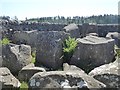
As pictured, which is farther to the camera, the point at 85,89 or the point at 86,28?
the point at 86,28

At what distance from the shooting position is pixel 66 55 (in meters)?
10.3

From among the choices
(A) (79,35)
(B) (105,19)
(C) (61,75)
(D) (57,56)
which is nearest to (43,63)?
(D) (57,56)

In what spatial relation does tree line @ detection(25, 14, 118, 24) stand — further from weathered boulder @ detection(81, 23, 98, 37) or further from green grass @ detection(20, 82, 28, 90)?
green grass @ detection(20, 82, 28, 90)

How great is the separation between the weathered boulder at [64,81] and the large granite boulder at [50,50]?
10.3ft

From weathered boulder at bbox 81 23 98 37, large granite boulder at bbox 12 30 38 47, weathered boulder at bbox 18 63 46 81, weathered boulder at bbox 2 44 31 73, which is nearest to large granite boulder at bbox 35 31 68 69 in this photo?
weathered boulder at bbox 2 44 31 73

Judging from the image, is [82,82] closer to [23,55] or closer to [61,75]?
[61,75]

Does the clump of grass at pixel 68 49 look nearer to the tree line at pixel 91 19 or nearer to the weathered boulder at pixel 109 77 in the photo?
the weathered boulder at pixel 109 77

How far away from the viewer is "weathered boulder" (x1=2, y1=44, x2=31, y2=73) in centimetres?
938

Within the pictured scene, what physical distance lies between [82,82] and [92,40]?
4.48 meters

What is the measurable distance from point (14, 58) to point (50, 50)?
129cm

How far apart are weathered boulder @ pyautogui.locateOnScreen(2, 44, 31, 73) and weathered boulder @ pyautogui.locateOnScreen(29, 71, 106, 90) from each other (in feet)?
9.55

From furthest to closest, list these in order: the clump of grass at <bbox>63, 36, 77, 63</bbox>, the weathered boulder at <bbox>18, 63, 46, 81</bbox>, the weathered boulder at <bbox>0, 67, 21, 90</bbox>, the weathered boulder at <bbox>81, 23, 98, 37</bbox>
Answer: the weathered boulder at <bbox>81, 23, 98, 37</bbox>
the clump of grass at <bbox>63, 36, 77, 63</bbox>
the weathered boulder at <bbox>18, 63, 46, 81</bbox>
the weathered boulder at <bbox>0, 67, 21, 90</bbox>

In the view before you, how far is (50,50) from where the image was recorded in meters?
10.1

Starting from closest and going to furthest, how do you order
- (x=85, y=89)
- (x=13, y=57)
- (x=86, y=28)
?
(x=85, y=89) → (x=13, y=57) → (x=86, y=28)
